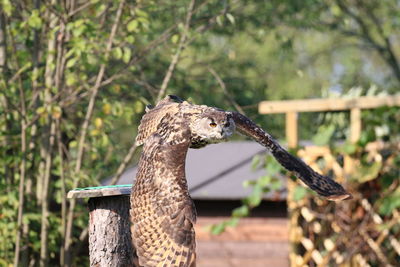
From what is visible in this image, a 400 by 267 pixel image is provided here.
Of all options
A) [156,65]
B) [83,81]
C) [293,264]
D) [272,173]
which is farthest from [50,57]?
[293,264]

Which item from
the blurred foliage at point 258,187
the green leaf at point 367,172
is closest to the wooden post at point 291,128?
the blurred foliage at point 258,187

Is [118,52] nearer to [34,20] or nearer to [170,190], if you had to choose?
[34,20]

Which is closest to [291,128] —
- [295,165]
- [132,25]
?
[132,25]

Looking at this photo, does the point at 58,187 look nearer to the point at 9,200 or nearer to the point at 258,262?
the point at 9,200

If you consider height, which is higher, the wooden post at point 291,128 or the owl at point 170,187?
the wooden post at point 291,128

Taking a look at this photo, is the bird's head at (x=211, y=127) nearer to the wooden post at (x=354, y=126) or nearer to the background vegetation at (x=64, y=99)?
the background vegetation at (x=64, y=99)

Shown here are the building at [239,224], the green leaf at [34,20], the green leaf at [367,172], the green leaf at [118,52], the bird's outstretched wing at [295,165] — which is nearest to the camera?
the bird's outstretched wing at [295,165]

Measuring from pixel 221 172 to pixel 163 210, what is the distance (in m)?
5.71

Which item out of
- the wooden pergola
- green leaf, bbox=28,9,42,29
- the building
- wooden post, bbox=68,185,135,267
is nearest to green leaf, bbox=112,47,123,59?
green leaf, bbox=28,9,42,29

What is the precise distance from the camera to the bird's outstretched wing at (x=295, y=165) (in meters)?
3.70

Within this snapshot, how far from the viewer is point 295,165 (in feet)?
12.7

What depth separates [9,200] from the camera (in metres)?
6.46

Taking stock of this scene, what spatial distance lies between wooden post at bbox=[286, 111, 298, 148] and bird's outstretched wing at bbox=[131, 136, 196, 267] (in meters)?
4.35

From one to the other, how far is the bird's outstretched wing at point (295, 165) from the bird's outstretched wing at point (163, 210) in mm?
418
